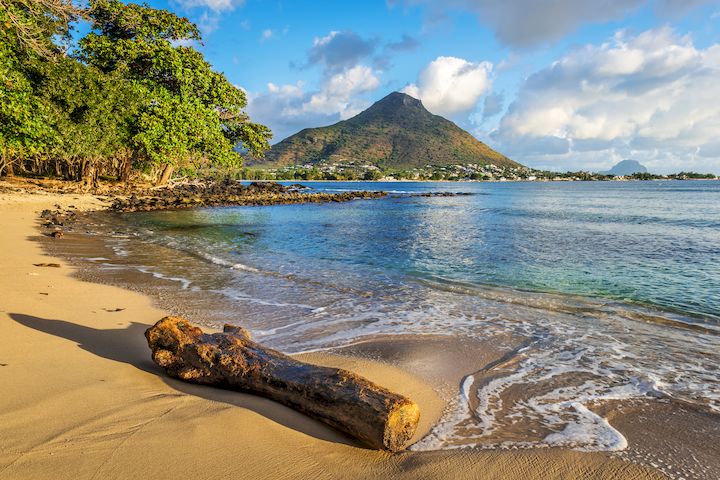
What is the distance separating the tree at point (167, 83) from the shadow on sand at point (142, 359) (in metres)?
33.3

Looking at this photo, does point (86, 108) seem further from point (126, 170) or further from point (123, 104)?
point (126, 170)

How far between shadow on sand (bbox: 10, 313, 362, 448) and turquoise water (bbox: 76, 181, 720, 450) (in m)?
1.02

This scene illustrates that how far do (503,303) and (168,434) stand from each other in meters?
7.55

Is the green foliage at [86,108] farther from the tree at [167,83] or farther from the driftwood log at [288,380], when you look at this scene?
the driftwood log at [288,380]

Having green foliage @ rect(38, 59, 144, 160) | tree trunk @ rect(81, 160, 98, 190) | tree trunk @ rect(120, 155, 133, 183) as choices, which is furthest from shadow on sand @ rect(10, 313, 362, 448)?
tree trunk @ rect(120, 155, 133, 183)

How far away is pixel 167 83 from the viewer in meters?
40.5

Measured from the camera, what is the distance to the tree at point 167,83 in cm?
3666

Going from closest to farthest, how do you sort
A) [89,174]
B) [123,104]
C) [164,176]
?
[123,104] → [89,174] → [164,176]

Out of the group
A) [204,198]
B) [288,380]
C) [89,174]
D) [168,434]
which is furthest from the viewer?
[204,198]

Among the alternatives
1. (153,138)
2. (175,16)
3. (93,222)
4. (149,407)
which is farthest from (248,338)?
(175,16)

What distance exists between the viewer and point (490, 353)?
629cm

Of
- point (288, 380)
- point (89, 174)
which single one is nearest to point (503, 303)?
point (288, 380)

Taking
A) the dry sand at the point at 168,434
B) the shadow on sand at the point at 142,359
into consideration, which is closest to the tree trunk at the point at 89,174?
the shadow on sand at the point at 142,359

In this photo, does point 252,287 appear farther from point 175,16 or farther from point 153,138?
point 175,16
